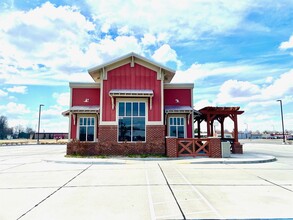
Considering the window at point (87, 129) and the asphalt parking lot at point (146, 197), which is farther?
the window at point (87, 129)

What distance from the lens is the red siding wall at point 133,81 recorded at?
53.2ft

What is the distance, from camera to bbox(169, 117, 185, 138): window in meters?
17.1

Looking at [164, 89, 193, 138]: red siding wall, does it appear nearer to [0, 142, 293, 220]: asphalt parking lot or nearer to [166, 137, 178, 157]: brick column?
[166, 137, 178, 157]: brick column

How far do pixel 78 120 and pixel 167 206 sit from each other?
13301mm

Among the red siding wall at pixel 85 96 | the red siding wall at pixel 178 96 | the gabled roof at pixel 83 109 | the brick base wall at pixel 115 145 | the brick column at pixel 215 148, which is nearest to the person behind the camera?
the brick column at pixel 215 148

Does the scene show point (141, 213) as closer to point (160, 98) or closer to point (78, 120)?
point (160, 98)

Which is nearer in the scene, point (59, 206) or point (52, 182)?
point (59, 206)

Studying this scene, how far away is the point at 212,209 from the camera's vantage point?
500cm

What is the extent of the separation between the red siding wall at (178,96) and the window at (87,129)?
6068 mm

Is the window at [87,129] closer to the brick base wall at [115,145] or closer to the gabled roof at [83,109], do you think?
the gabled roof at [83,109]

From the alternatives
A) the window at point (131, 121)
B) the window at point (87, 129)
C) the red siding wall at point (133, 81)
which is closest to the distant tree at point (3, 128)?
the window at point (87, 129)

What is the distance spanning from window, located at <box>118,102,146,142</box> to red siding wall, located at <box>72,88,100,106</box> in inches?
99.1

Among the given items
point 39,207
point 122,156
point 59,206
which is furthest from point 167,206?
point 122,156

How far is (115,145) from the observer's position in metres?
15.5
